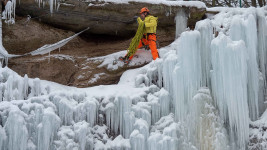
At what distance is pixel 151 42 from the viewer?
8.20 meters

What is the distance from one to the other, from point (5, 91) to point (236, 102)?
3.75 metres

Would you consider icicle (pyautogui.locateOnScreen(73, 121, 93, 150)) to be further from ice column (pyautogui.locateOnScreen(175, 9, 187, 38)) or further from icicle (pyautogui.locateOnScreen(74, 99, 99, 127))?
ice column (pyautogui.locateOnScreen(175, 9, 187, 38))

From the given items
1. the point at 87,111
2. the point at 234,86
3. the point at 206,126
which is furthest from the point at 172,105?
the point at 87,111

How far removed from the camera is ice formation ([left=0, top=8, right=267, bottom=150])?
6152mm

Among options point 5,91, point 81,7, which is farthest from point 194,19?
point 5,91

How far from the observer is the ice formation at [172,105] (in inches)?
242

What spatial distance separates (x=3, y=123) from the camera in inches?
235

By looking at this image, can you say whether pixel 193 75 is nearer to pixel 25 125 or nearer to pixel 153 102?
pixel 153 102

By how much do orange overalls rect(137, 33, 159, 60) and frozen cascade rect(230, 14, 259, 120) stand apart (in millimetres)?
1725

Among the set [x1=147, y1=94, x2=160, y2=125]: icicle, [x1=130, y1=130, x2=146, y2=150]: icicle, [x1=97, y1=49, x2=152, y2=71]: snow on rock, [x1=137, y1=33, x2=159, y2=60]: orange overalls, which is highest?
[x1=137, y1=33, x2=159, y2=60]: orange overalls

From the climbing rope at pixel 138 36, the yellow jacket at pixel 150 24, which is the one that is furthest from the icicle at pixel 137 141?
the yellow jacket at pixel 150 24

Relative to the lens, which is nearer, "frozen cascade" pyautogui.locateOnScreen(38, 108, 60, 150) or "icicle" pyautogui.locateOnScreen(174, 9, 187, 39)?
"frozen cascade" pyautogui.locateOnScreen(38, 108, 60, 150)

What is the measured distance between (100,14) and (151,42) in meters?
1.68

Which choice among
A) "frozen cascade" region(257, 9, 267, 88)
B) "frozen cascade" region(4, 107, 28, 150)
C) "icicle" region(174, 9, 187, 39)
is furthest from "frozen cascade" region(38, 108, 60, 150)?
"icicle" region(174, 9, 187, 39)
